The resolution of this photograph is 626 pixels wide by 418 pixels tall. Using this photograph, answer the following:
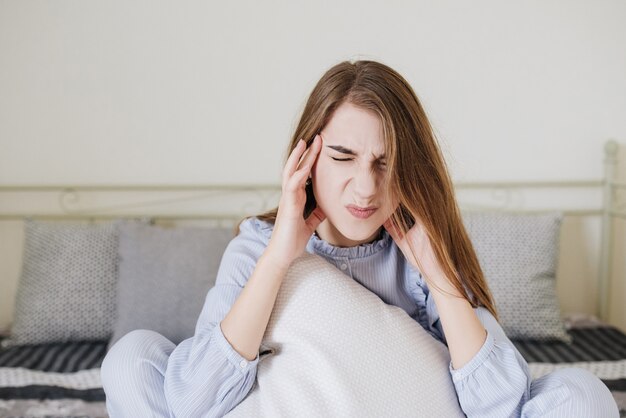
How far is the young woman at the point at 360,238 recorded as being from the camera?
109 centimetres

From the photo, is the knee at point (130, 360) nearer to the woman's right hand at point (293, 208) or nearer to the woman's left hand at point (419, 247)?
the woman's right hand at point (293, 208)

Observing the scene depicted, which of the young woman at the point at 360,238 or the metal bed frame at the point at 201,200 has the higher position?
the young woman at the point at 360,238

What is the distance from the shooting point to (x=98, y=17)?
2.42 meters

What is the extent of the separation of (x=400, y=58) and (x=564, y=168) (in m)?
0.77

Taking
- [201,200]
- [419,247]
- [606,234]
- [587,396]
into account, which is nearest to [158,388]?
[419,247]

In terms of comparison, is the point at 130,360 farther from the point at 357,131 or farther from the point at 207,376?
the point at 357,131

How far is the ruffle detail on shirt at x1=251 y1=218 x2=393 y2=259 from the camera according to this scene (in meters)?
1.31

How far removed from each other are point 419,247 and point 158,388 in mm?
529

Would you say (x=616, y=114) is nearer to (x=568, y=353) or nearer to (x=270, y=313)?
(x=568, y=353)

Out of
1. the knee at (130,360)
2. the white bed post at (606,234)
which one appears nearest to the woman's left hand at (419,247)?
the knee at (130,360)

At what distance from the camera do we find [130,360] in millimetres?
1153

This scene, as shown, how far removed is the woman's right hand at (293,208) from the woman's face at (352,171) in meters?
0.02

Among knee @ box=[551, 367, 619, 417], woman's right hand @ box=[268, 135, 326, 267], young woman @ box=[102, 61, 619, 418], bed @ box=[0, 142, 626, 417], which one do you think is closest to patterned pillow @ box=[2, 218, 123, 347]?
bed @ box=[0, 142, 626, 417]

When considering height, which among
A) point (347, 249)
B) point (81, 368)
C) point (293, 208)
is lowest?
point (81, 368)
